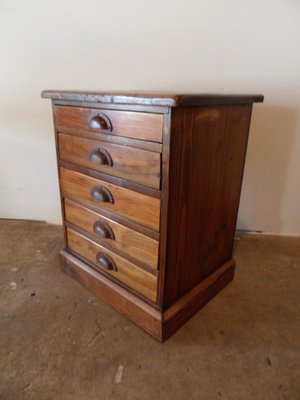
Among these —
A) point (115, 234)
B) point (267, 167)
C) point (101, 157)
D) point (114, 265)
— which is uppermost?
point (101, 157)

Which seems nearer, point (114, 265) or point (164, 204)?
point (164, 204)

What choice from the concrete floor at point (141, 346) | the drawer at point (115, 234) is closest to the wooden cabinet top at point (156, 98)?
the drawer at point (115, 234)

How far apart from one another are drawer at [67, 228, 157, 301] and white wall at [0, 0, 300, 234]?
656 millimetres

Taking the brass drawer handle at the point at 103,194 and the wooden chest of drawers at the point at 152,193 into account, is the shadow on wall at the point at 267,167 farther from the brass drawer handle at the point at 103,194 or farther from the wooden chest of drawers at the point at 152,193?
the brass drawer handle at the point at 103,194

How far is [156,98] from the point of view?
0.71 meters

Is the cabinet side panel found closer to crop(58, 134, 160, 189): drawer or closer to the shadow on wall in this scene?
crop(58, 134, 160, 189): drawer

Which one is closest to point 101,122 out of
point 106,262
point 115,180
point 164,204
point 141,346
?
point 115,180

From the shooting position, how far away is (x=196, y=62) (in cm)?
135

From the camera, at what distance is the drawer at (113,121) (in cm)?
77

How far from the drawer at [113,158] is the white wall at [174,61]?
0.56 m

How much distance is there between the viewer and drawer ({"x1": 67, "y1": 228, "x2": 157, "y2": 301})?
0.97 m

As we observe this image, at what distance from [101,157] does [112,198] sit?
145mm

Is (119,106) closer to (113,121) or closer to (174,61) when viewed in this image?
(113,121)

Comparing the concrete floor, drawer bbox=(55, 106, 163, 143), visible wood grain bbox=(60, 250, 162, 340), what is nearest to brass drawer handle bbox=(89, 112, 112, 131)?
drawer bbox=(55, 106, 163, 143)
